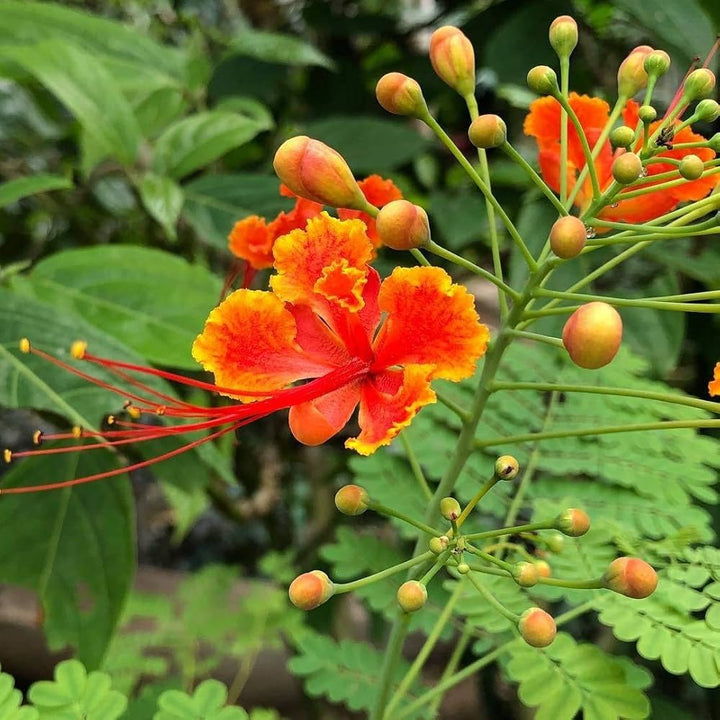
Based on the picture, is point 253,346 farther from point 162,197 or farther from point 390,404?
point 162,197

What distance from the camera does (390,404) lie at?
59 cm

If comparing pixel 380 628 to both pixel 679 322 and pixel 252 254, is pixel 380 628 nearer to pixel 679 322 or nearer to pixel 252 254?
pixel 679 322

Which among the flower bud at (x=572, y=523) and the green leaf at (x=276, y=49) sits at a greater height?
the green leaf at (x=276, y=49)

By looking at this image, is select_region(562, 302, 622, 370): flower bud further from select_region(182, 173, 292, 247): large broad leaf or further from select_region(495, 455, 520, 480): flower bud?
select_region(182, 173, 292, 247): large broad leaf

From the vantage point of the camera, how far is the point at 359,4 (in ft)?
6.17

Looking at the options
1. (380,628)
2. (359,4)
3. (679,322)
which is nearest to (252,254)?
(679,322)

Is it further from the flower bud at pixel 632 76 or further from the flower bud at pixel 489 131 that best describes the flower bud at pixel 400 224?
the flower bud at pixel 632 76

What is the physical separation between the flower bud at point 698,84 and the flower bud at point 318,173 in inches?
10.1

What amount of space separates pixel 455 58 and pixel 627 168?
187mm

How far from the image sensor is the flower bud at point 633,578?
53 cm

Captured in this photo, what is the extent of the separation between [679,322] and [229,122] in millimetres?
734

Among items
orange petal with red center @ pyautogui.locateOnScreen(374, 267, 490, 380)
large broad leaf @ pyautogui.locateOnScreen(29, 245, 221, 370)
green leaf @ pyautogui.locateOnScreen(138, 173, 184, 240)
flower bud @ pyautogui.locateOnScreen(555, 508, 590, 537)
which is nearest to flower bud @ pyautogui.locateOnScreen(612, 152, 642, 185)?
orange petal with red center @ pyautogui.locateOnScreen(374, 267, 490, 380)

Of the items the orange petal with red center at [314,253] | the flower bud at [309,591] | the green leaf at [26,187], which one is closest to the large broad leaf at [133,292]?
the green leaf at [26,187]

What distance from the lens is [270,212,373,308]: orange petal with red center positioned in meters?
0.60
